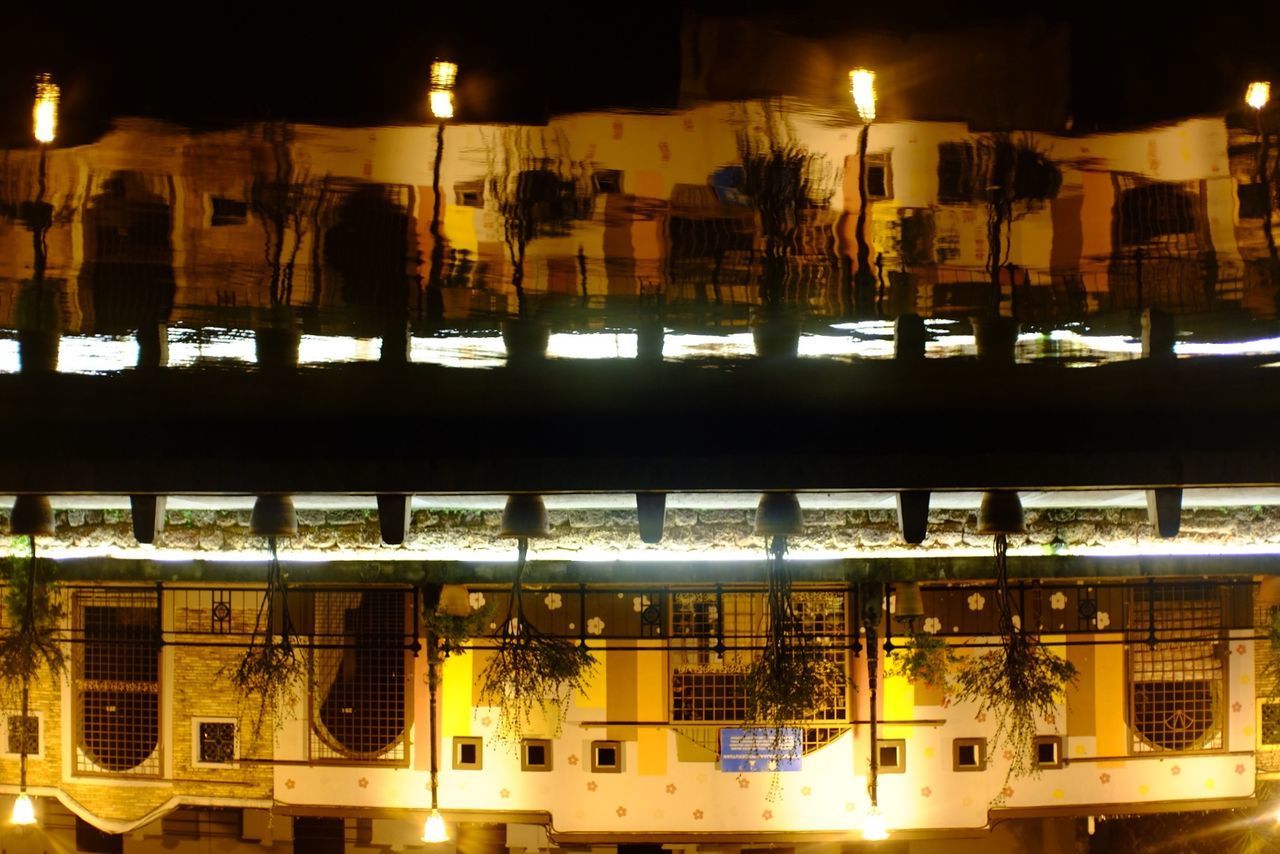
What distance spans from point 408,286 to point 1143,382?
3575 millimetres

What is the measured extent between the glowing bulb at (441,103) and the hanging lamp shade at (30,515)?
285 centimetres

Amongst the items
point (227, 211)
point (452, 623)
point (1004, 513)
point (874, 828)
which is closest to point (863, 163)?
point (1004, 513)

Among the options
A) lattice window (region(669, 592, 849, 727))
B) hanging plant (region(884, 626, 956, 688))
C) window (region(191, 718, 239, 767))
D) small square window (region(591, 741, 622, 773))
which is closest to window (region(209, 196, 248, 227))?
lattice window (region(669, 592, 849, 727))

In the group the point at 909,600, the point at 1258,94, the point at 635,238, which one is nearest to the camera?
the point at 1258,94

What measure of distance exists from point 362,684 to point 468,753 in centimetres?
137

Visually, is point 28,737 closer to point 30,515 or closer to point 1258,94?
point 30,515

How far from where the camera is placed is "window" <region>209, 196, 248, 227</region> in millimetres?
3246

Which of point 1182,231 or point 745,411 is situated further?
point 745,411

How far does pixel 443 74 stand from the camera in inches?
111

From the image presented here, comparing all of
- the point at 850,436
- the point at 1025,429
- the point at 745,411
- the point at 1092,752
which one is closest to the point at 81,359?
the point at 745,411

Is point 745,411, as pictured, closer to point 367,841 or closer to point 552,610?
point 552,610

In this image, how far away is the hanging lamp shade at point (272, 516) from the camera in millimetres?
3832

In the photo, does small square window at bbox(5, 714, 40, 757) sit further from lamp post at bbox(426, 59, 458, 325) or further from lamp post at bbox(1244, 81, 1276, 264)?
lamp post at bbox(1244, 81, 1276, 264)

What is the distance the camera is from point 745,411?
12.7 ft
